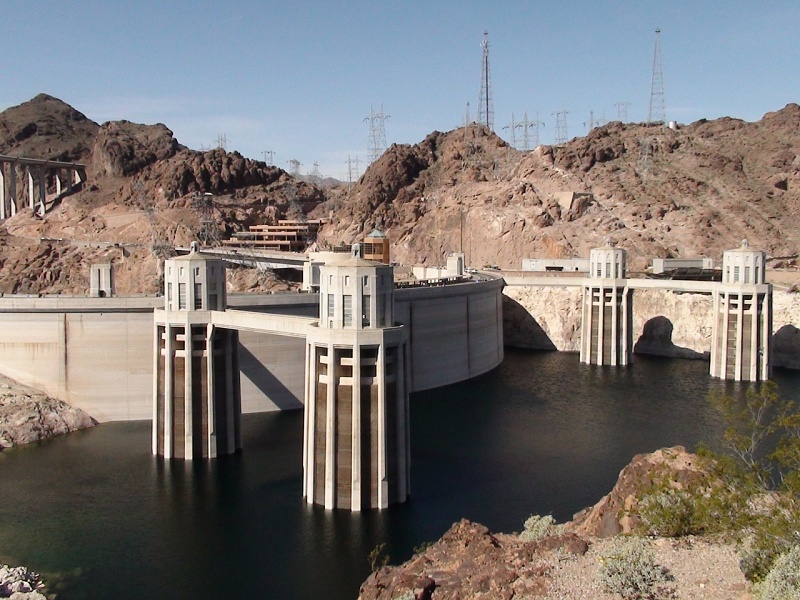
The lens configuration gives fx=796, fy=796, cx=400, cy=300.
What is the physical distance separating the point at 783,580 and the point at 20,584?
25067 millimetres

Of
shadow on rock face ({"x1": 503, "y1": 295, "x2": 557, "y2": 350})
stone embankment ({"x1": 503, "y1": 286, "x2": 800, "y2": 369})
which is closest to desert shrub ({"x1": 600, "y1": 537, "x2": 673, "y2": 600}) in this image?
stone embankment ({"x1": 503, "y1": 286, "x2": 800, "y2": 369})

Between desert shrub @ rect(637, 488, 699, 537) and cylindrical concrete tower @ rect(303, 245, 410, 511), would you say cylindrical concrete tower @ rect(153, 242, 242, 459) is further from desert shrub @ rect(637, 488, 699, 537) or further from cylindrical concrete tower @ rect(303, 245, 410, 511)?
desert shrub @ rect(637, 488, 699, 537)

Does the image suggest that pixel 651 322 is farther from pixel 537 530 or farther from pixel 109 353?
pixel 537 530

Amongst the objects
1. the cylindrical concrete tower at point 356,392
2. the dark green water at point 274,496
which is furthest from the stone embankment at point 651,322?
the cylindrical concrete tower at point 356,392

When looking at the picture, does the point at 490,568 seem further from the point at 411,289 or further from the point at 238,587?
the point at 411,289

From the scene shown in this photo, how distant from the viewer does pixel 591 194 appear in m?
115

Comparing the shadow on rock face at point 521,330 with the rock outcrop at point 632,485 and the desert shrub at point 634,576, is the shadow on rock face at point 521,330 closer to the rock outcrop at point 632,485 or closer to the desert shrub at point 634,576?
the rock outcrop at point 632,485

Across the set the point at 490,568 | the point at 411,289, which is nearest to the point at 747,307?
the point at 411,289

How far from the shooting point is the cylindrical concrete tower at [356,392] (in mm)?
34875

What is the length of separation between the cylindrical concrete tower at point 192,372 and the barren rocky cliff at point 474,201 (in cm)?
5197

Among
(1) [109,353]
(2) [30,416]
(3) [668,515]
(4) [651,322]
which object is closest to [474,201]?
(4) [651,322]

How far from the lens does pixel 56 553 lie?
3189 centimetres

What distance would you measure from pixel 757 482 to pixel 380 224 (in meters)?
104

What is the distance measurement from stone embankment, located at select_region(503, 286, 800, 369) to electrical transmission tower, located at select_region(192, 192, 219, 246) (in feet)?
184
